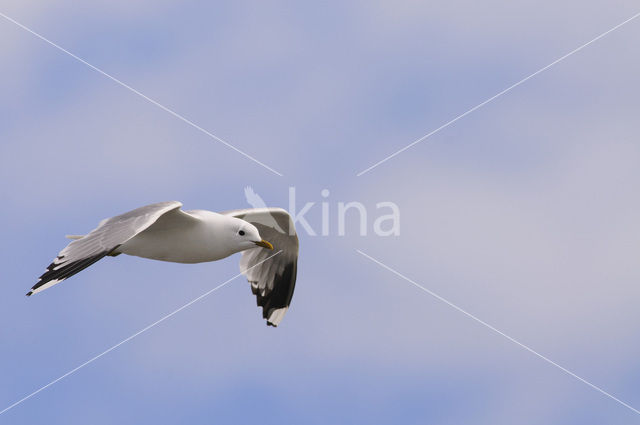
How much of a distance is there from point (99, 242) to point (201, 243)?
1.18m

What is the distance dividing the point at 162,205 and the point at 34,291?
1.31 meters

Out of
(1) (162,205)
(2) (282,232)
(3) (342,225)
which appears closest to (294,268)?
(2) (282,232)

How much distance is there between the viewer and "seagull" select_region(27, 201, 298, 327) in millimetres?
8711

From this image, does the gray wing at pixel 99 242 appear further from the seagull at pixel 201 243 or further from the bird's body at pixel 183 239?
the bird's body at pixel 183 239

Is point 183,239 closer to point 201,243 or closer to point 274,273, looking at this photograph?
point 201,243

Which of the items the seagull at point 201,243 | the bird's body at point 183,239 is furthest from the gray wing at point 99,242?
the bird's body at point 183,239

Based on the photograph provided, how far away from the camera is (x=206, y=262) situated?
996 centimetres

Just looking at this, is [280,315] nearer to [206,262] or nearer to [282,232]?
[282,232]

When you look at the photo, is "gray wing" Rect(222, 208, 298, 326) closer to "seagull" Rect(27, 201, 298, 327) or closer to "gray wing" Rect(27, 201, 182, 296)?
"seagull" Rect(27, 201, 298, 327)

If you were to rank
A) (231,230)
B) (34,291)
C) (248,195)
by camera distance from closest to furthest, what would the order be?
(34,291)
(231,230)
(248,195)

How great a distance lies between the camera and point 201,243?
9.77m

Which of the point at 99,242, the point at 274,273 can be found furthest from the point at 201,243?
the point at 274,273

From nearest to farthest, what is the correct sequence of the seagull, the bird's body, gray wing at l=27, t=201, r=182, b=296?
gray wing at l=27, t=201, r=182, b=296 < the seagull < the bird's body

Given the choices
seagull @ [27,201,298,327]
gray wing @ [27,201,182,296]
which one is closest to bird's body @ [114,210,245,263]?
seagull @ [27,201,298,327]
